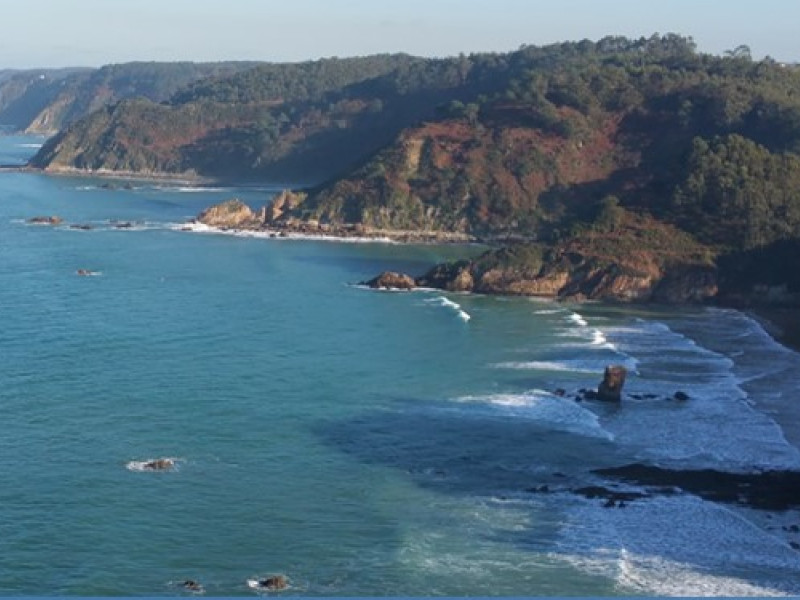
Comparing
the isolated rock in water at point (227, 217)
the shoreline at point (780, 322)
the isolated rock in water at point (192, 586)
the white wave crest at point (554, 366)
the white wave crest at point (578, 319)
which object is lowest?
the isolated rock in water at point (192, 586)

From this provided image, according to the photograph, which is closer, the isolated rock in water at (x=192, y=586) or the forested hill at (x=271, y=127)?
the isolated rock in water at (x=192, y=586)

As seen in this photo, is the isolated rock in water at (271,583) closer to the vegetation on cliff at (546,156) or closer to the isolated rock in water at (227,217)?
the vegetation on cliff at (546,156)

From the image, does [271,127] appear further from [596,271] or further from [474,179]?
[596,271]

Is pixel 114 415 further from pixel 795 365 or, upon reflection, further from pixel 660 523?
pixel 795 365

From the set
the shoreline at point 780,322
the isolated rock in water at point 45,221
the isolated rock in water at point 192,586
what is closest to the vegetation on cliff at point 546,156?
the shoreline at point 780,322

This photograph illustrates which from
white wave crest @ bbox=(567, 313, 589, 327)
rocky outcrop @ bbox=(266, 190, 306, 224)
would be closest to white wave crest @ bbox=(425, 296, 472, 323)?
white wave crest @ bbox=(567, 313, 589, 327)
